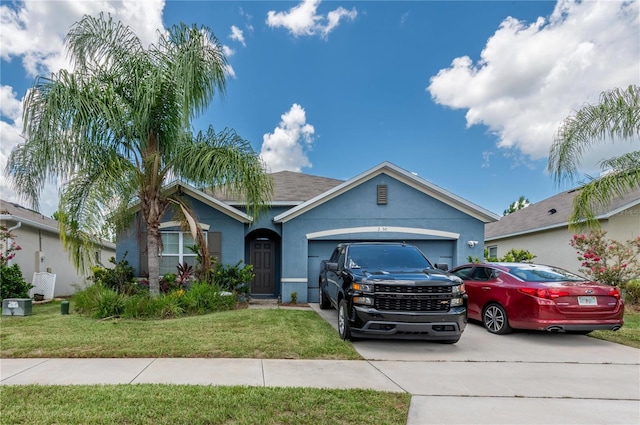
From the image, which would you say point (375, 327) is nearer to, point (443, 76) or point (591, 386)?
point (591, 386)

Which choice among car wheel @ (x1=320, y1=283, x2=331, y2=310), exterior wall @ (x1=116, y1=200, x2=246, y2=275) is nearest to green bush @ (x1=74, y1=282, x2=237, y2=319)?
exterior wall @ (x1=116, y1=200, x2=246, y2=275)

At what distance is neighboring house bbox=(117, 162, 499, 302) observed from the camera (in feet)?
40.0

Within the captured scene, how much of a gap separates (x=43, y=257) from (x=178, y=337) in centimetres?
1258

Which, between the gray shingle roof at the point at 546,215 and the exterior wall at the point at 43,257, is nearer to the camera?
the gray shingle roof at the point at 546,215

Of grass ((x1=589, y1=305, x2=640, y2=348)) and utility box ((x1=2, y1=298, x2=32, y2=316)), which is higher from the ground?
utility box ((x1=2, y1=298, x2=32, y2=316))

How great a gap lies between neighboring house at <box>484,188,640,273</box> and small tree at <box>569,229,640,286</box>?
3.82ft

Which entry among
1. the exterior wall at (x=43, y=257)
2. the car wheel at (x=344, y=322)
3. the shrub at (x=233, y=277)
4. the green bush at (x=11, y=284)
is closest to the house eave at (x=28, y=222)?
the exterior wall at (x=43, y=257)

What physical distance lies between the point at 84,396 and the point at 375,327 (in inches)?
166

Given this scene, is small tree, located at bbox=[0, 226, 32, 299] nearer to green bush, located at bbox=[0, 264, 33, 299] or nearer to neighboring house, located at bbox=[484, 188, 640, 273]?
green bush, located at bbox=[0, 264, 33, 299]

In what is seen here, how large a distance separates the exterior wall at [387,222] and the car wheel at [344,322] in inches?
210

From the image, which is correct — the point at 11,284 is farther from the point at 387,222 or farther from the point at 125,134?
the point at 387,222

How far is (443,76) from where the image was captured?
16484mm

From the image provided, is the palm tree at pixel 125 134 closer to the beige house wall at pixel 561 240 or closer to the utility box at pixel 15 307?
the utility box at pixel 15 307

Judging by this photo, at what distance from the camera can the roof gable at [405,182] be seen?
12.2m
